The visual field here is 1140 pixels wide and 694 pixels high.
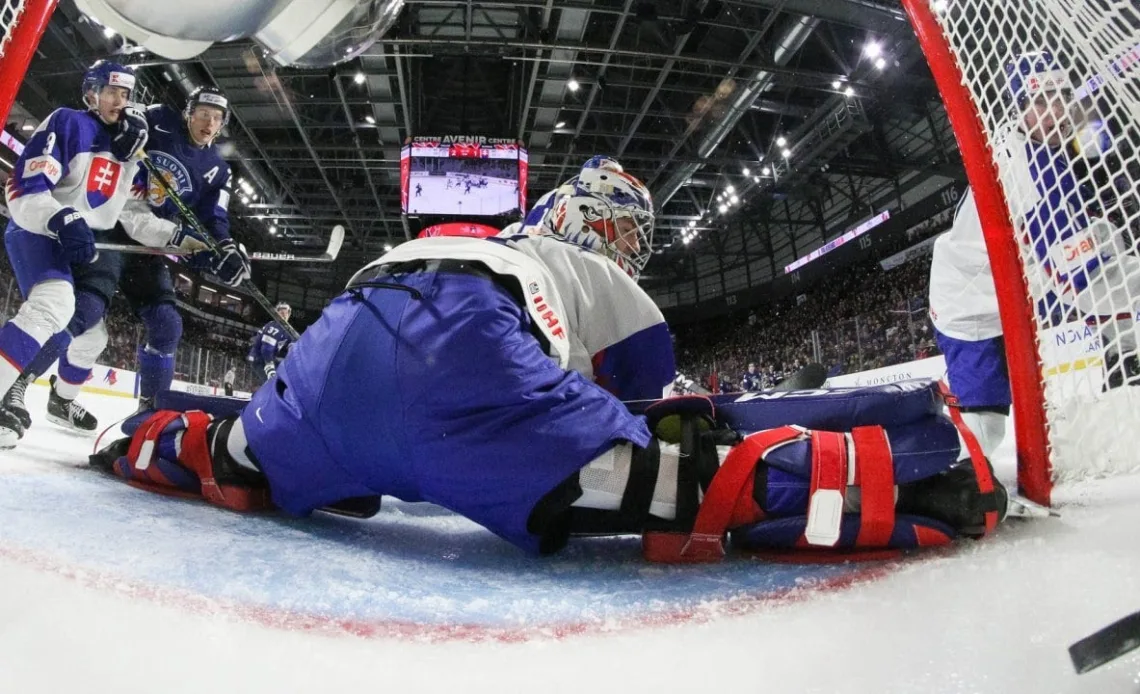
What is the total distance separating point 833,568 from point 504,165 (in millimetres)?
9546

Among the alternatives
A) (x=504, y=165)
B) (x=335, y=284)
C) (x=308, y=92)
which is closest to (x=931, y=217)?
(x=504, y=165)

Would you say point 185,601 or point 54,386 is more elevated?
point 54,386

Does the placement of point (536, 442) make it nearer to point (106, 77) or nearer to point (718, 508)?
point (718, 508)

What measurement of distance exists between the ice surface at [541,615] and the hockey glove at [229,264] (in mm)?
1978

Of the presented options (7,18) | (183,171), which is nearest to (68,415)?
(183,171)

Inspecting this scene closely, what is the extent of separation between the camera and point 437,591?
0.84 meters

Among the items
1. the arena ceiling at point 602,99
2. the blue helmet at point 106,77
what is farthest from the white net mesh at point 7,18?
the arena ceiling at point 602,99

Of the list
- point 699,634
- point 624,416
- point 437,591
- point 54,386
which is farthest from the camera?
point 54,386

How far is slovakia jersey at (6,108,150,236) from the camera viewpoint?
1.95m

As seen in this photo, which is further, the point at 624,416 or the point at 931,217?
the point at 931,217

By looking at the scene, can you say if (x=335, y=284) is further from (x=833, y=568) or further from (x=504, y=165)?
(x=833, y=568)

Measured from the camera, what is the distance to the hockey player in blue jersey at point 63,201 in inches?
75.7

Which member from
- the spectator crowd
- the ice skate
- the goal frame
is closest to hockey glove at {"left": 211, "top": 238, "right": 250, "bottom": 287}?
the ice skate

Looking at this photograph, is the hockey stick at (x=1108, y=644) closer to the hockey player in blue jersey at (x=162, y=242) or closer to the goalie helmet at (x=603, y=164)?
the goalie helmet at (x=603, y=164)
